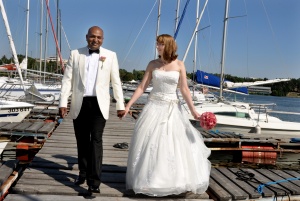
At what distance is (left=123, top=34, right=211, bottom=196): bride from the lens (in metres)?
3.76

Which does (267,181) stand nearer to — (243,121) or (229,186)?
(229,186)

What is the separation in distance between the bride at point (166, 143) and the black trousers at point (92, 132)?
0.36m

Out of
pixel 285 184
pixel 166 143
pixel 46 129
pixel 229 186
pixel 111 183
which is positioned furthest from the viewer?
Result: pixel 46 129

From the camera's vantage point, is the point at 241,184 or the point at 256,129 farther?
the point at 256,129

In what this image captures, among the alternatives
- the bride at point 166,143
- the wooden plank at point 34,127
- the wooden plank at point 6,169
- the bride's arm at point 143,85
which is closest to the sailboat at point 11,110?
the wooden plank at point 34,127

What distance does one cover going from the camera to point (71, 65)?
3.81m

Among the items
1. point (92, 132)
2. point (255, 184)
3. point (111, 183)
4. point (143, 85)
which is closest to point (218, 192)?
point (255, 184)

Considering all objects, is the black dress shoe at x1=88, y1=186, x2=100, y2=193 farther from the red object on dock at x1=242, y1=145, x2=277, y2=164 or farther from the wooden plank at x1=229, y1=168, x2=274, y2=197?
the red object on dock at x1=242, y1=145, x2=277, y2=164

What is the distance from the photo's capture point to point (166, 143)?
381 centimetres

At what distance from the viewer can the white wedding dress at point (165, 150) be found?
375cm

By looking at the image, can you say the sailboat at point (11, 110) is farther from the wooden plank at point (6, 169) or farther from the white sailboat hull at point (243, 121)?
the wooden plank at point (6, 169)

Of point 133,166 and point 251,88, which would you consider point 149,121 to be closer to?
point 133,166

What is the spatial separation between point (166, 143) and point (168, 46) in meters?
1.09

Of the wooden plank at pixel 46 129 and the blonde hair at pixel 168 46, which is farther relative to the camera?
the wooden plank at pixel 46 129
